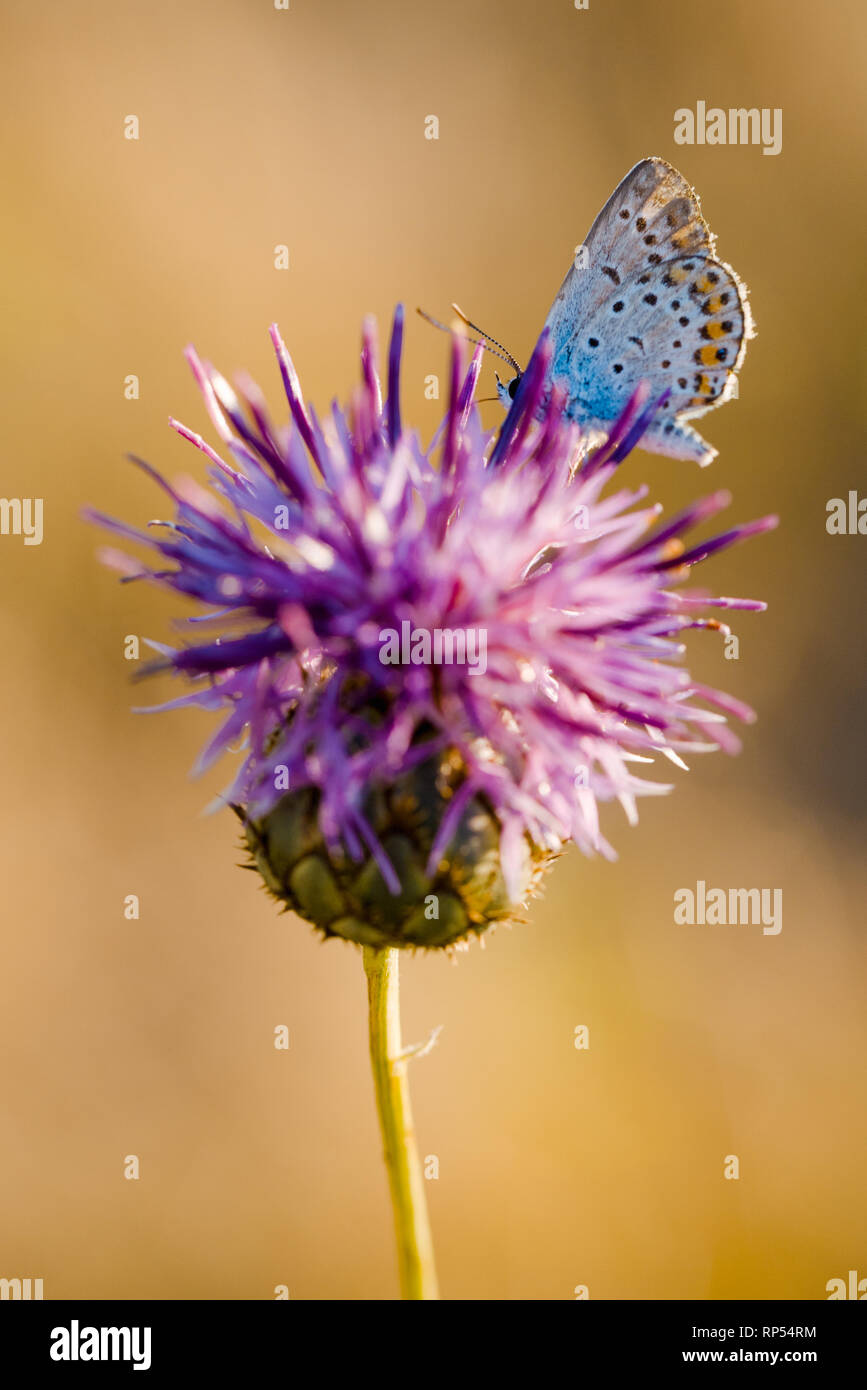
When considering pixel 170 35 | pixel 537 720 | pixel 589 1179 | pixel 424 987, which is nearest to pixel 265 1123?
pixel 424 987

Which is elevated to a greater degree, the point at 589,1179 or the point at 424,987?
the point at 424,987

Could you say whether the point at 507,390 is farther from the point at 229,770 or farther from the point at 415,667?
the point at 229,770

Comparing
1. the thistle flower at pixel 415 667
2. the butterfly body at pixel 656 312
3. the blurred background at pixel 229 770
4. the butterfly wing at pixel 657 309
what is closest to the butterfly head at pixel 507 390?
the butterfly body at pixel 656 312

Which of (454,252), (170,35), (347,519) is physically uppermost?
(170,35)

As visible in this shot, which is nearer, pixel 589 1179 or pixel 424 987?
pixel 589 1179

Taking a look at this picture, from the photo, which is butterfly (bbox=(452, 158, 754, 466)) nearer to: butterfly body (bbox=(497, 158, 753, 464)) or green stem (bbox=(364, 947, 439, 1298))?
butterfly body (bbox=(497, 158, 753, 464))

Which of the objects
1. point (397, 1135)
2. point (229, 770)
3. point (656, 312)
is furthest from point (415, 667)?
point (229, 770)

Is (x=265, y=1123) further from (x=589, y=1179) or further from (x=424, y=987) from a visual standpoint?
(x=589, y=1179)
